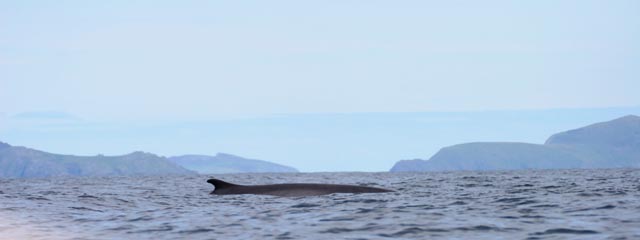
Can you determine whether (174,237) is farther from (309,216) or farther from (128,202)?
(128,202)

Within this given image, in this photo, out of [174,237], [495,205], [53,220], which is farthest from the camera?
[495,205]

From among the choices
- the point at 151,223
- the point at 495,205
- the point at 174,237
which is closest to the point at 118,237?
the point at 174,237

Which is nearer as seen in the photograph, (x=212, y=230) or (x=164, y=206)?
(x=212, y=230)

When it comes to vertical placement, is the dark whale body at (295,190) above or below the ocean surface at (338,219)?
above

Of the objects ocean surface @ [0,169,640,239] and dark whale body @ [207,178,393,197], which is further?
dark whale body @ [207,178,393,197]

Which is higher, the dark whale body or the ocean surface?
the dark whale body

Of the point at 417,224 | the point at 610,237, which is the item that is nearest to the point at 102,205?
the point at 417,224

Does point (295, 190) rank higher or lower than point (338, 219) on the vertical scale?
higher

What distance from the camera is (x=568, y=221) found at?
16.4 m

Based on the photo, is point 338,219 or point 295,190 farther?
point 295,190

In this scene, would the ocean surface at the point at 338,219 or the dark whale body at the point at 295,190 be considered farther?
the dark whale body at the point at 295,190

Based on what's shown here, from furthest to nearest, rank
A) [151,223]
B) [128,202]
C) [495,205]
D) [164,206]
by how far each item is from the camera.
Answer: [128,202], [164,206], [495,205], [151,223]

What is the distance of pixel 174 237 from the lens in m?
15.3

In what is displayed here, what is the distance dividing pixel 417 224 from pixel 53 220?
7.69 meters
